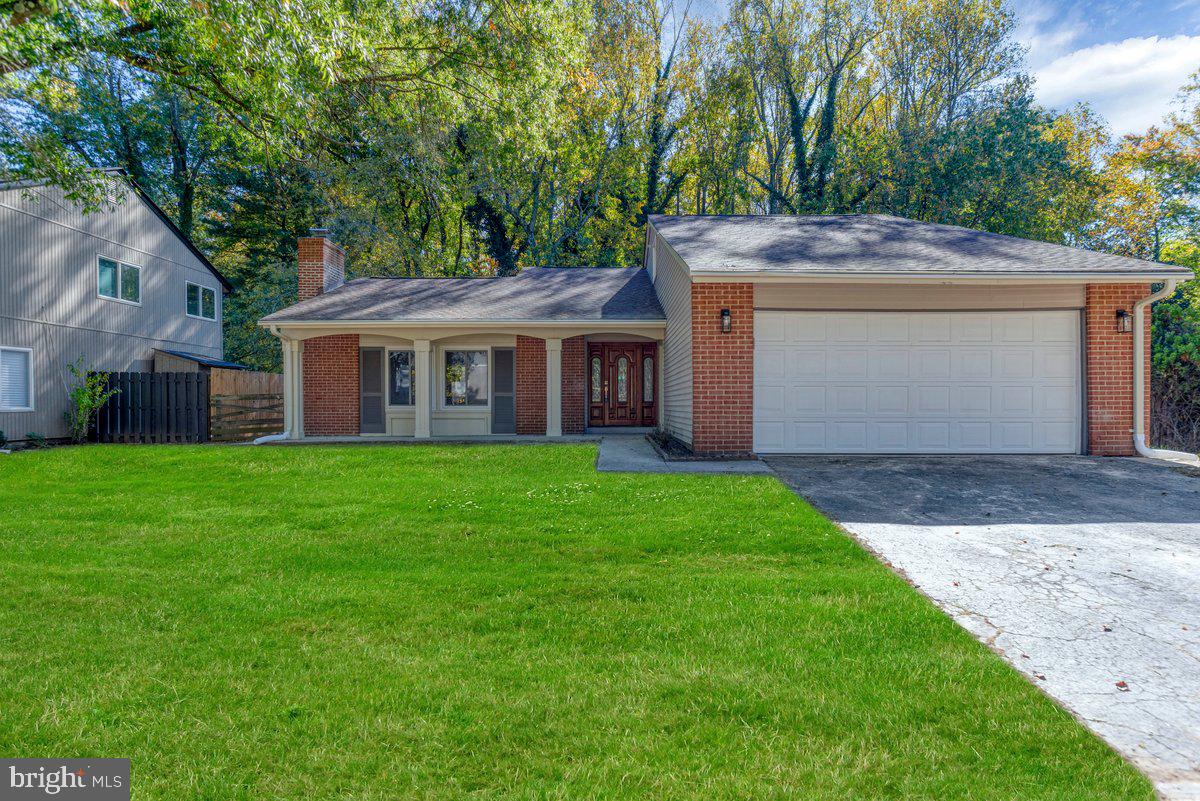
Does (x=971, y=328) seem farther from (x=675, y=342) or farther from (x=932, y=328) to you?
(x=675, y=342)

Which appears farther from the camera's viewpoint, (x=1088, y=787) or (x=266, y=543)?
(x=266, y=543)

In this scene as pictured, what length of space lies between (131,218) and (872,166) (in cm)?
2298

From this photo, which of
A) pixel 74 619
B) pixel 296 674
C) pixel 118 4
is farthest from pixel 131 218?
pixel 296 674

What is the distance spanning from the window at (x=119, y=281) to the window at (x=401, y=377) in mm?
7945

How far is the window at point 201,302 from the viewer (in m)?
20.1

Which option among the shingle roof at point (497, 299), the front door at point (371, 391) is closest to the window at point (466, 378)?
the shingle roof at point (497, 299)

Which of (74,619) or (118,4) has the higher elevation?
(118,4)

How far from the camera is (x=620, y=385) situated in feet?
49.8

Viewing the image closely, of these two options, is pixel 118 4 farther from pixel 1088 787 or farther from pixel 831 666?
pixel 1088 787

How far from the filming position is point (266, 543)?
549 cm

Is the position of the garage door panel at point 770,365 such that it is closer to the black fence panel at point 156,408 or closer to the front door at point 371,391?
the front door at point 371,391

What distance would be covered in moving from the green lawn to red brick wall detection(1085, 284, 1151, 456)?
683 centimetres
